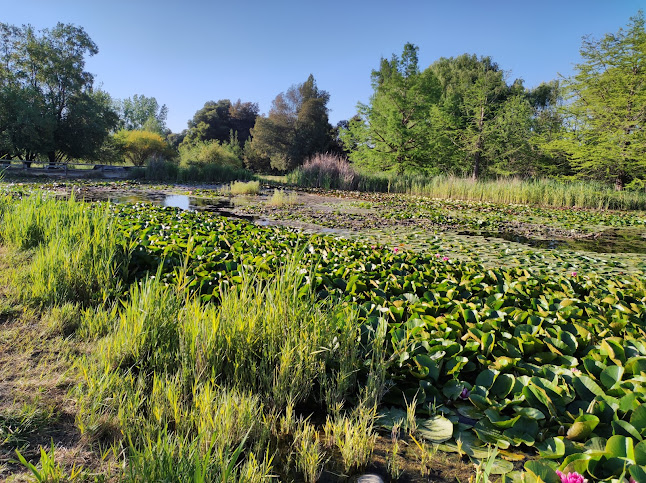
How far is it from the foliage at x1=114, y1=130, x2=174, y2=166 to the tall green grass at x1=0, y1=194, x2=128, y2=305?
24154 millimetres

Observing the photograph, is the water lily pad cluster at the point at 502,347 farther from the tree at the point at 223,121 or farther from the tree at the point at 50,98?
the tree at the point at 223,121

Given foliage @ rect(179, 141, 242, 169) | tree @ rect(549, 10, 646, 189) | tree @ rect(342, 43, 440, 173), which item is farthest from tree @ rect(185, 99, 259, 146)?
tree @ rect(549, 10, 646, 189)

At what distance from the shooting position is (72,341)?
1.99 m

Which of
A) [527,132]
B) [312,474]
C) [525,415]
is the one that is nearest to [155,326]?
[312,474]

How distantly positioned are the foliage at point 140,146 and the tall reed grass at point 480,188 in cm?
1273

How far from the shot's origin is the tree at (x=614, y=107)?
1544cm

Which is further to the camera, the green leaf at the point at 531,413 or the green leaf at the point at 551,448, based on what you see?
the green leaf at the point at 531,413

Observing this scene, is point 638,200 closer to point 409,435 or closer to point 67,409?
point 409,435

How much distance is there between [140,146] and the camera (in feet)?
84.5

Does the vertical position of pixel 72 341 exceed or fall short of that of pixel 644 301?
it falls short

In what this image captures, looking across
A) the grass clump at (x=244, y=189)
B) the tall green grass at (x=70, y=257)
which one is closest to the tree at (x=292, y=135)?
the grass clump at (x=244, y=189)

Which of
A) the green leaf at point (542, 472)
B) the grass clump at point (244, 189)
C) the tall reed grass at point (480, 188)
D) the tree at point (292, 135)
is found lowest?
the green leaf at point (542, 472)

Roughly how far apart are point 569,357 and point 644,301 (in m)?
1.44

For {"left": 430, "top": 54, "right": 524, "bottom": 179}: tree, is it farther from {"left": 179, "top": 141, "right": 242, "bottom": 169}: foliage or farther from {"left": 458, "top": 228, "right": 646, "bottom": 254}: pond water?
{"left": 179, "top": 141, "right": 242, "bottom": 169}: foliage
